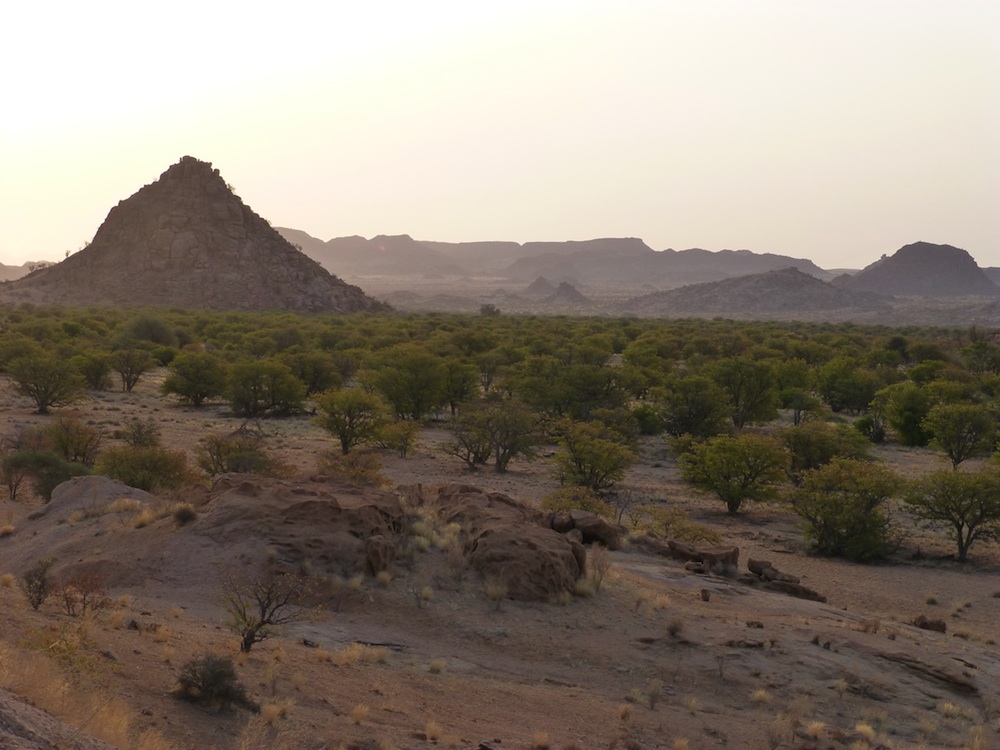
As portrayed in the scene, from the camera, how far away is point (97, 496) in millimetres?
15148

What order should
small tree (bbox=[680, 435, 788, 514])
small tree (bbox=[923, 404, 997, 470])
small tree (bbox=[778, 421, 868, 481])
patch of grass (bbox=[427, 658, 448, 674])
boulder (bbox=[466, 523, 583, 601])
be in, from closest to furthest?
1. patch of grass (bbox=[427, 658, 448, 674])
2. boulder (bbox=[466, 523, 583, 601])
3. small tree (bbox=[680, 435, 788, 514])
4. small tree (bbox=[778, 421, 868, 481])
5. small tree (bbox=[923, 404, 997, 470])

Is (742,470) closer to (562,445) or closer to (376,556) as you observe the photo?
(562,445)

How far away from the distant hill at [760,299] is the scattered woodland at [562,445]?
107 metres

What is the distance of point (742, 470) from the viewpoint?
22.6m

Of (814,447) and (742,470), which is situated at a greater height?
(814,447)

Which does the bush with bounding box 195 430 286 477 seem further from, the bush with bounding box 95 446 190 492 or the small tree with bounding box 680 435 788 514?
the small tree with bounding box 680 435 788 514

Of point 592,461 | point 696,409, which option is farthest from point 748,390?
point 592,461

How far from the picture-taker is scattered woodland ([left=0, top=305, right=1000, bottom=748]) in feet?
38.7


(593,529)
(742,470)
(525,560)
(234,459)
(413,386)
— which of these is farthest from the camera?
(413,386)

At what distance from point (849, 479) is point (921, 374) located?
983 inches

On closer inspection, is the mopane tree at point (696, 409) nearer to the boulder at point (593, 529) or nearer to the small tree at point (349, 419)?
the small tree at point (349, 419)

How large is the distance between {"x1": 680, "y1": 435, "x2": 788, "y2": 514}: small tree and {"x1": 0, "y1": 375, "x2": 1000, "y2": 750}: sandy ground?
5.88 m

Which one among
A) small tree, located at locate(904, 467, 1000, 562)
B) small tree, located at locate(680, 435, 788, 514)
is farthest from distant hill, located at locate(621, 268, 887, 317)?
small tree, located at locate(904, 467, 1000, 562)

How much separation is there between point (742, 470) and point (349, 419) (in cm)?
1100
